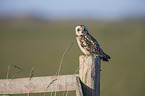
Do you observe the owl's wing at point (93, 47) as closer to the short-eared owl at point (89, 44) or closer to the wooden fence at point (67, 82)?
the short-eared owl at point (89, 44)

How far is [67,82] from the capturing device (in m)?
2.39

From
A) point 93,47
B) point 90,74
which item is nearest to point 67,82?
point 90,74

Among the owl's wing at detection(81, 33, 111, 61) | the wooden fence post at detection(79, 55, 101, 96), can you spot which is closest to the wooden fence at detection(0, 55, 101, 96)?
the wooden fence post at detection(79, 55, 101, 96)

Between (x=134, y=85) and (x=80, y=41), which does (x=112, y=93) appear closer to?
(x=134, y=85)

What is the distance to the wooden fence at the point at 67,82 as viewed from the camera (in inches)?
84.8

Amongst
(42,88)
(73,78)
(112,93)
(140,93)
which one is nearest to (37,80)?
(42,88)

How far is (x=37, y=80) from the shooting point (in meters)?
2.41

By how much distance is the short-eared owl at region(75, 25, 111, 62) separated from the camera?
332cm

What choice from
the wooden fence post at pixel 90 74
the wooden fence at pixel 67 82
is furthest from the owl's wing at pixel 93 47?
the wooden fence post at pixel 90 74

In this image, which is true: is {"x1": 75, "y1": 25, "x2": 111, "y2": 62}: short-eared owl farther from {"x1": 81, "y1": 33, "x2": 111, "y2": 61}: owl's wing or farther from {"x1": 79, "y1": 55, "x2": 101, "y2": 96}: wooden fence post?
{"x1": 79, "y1": 55, "x2": 101, "y2": 96}: wooden fence post

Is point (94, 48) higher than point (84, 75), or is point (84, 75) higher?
point (94, 48)

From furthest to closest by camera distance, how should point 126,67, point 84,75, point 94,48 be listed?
1. point 126,67
2. point 94,48
3. point 84,75

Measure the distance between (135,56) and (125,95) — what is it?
883cm

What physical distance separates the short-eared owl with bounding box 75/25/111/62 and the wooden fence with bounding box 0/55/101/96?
1.01 metres
